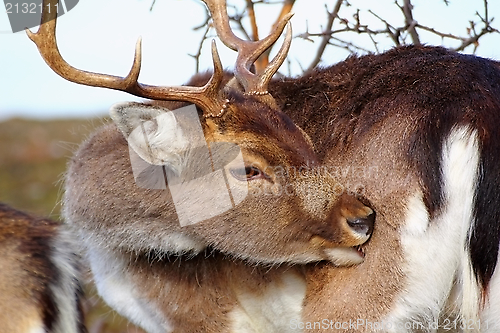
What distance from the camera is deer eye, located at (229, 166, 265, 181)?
4355 mm

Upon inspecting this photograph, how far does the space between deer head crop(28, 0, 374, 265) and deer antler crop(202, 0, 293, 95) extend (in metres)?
0.12

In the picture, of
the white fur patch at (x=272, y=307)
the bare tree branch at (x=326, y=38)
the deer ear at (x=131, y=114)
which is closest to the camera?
the deer ear at (x=131, y=114)

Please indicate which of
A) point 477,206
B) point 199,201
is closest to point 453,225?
point 477,206

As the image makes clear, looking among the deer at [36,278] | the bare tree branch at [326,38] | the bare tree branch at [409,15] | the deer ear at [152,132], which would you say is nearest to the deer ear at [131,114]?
the deer ear at [152,132]

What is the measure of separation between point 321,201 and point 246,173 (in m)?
0.53

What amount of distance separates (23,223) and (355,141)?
6.67 ft

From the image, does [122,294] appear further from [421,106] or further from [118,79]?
[421,106]

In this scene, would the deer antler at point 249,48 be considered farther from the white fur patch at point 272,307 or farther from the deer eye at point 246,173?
the white fur patch at point 272,307

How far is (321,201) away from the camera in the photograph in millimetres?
4223

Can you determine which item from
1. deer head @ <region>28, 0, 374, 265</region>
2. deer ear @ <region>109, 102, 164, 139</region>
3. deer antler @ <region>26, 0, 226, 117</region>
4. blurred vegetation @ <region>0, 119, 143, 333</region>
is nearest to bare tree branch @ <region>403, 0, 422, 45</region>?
deer head @ <region>28, 0, 374, 265</region>

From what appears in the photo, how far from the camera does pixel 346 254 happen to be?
162 inches

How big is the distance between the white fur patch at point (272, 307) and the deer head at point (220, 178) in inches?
11.6

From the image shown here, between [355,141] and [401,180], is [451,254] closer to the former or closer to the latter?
[401,180]

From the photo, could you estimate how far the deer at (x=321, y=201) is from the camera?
12.4 feet
